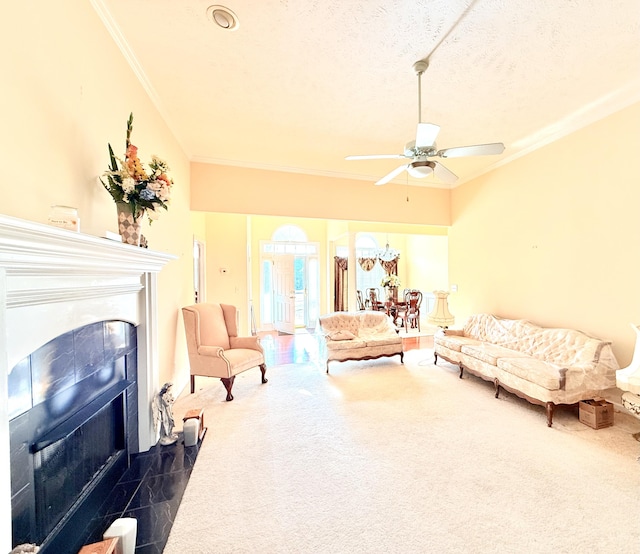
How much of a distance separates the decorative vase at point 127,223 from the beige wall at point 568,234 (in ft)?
14.8

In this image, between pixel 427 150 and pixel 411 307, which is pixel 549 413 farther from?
pixel 411 307

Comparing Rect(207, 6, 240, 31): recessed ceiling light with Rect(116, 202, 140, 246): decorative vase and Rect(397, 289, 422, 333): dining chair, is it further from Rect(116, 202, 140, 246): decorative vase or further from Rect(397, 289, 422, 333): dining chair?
Rect(397, 289, 422, 333): dining chair

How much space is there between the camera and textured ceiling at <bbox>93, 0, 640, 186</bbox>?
1.83m

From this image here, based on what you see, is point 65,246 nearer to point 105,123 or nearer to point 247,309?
point 105,123

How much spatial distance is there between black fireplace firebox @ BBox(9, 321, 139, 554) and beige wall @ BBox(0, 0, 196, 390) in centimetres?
67

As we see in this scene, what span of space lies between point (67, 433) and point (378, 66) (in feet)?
10.3

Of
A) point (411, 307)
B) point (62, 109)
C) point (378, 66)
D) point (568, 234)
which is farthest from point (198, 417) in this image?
point (411, 307)

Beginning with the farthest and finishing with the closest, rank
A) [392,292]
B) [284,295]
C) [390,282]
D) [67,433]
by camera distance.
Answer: [392,292], [390,282], [284,295], [67,433]

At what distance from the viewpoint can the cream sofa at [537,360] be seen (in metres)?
2.67

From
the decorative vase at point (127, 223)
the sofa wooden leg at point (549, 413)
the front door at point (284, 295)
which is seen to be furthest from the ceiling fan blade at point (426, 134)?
the front door at point (284, 295)

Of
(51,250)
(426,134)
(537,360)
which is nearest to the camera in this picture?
(51,250)

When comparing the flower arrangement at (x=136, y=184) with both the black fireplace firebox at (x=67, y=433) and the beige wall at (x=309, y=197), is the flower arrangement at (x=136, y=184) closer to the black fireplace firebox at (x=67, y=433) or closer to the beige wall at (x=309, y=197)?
A: the black fireplace firebox at (x=67, y=433)

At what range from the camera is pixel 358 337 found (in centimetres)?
444

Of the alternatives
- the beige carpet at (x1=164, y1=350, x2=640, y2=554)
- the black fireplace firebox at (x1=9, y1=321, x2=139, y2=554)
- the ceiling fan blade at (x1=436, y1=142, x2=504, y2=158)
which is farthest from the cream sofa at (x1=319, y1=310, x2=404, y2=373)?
the ceiling fan blade at (x1=436, y1=142, x2=504, y2=158)
